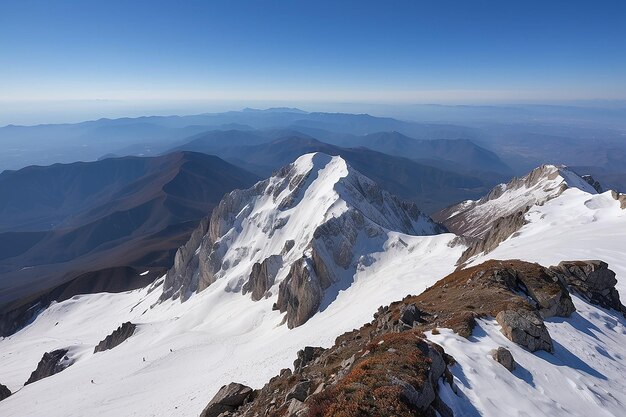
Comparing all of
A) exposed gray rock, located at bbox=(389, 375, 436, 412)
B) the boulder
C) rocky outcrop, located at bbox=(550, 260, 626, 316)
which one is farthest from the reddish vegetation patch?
rocky outcrop, located at bbox=(550, 260, 626, 316)

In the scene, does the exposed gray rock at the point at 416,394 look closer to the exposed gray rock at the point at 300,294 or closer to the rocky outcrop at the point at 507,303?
the rocky outcrop at the point at 507,303

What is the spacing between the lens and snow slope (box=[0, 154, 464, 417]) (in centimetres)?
6256

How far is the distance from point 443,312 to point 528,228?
194 ft

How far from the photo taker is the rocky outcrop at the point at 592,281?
118 ft

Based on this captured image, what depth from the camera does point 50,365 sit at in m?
108

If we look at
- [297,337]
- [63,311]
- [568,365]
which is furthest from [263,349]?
[63,311]

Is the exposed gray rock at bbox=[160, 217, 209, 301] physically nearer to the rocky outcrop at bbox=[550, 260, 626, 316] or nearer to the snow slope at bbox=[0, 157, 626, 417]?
the snow slope at bbox=[0, 157, 626, 417]

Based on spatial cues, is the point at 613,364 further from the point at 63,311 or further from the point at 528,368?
the point at 63,311

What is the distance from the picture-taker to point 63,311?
170 metres

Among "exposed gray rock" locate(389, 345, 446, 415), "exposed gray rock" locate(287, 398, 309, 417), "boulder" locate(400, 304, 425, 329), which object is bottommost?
"boulder" locate(400, 304, 425, 329)

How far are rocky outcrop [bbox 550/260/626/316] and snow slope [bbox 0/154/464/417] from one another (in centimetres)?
3089

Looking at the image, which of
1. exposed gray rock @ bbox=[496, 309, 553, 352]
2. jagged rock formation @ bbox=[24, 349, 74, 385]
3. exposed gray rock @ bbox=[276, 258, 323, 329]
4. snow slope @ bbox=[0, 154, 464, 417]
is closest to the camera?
exposed gray rock @ bbox=[496, 309, 553, 352]

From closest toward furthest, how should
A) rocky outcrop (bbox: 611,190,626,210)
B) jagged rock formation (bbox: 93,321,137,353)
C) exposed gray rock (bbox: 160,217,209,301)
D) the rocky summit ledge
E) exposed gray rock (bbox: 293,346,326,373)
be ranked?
the rocky summit ledge, exposed gray rock (bbox: 293,346,326,373), rocky outcrop (bbox: 611,190,626,210), jagged rock formation (bbox: 93,321,137,353), exposed gray rock (bbox: 160,217,209,301)

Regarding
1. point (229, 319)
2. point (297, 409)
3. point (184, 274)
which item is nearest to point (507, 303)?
point (297, 409)
